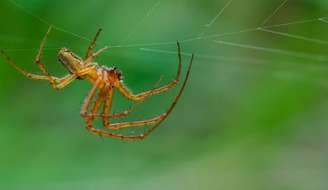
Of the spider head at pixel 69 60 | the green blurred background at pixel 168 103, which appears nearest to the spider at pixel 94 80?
the spider head at pixel 69 60

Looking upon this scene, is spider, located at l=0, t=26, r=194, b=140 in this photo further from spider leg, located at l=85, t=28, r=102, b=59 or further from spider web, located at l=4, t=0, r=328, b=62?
Result: spider web, located at l=4, t=0, r=328, b=62

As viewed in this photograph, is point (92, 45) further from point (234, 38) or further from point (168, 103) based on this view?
point (234, 38)

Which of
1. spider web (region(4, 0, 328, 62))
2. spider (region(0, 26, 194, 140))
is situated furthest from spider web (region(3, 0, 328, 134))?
spider (region(0, 26, 194, 140))

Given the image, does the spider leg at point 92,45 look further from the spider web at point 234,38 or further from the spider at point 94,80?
the spider web at point 234,38

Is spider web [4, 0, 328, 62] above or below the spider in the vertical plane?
above

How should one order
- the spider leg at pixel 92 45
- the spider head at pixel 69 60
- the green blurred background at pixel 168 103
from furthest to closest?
1. the green blurred background at pixel 168 103
2. the spider head at pixel 69 60
3. the spider leg at pixel 92 45
